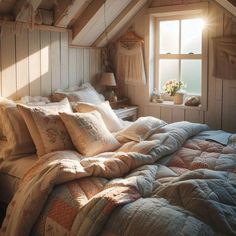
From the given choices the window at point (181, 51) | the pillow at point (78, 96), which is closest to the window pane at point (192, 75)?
the window at point (181, 51)

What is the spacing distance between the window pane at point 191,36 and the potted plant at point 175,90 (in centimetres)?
43

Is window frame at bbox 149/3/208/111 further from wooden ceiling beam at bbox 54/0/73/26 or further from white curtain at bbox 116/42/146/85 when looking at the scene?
wooden ceiling beam at bbox 54/0/73/26

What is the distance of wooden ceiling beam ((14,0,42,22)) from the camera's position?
114 inches

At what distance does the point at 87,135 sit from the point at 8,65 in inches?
46.7

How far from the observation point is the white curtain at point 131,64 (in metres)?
4.29

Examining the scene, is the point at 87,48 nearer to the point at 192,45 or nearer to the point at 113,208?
the point at 192,45

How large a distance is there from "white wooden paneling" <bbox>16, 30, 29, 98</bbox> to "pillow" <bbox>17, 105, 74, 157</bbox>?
0.75 m

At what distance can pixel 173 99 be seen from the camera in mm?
4258

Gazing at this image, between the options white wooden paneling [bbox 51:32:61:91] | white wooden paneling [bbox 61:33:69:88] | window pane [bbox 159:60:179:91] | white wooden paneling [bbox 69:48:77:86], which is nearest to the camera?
white wooden paneling [bbox 51:32:61:91]

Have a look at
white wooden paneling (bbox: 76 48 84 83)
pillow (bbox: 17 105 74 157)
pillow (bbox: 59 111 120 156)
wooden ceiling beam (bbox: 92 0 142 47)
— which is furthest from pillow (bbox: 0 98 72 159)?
wooden ceiling beam (bbox: 92 0 142 47)

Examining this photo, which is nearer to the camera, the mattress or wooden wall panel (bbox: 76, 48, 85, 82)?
the mattress

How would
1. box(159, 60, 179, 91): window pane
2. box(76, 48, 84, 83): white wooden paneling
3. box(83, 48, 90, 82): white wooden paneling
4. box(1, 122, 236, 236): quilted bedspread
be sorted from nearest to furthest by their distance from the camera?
1. box(1, 122, 236, 236): quilted bedspread
2. box(76, 48, 84, 83): white wooden paneling
3. box(83, 48, 90, 82): white wooden paneling
4. box(159, 60, 179, 91): window pane

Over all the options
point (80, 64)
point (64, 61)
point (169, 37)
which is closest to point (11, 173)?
point (64, 61)

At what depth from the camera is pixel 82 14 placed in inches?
146
